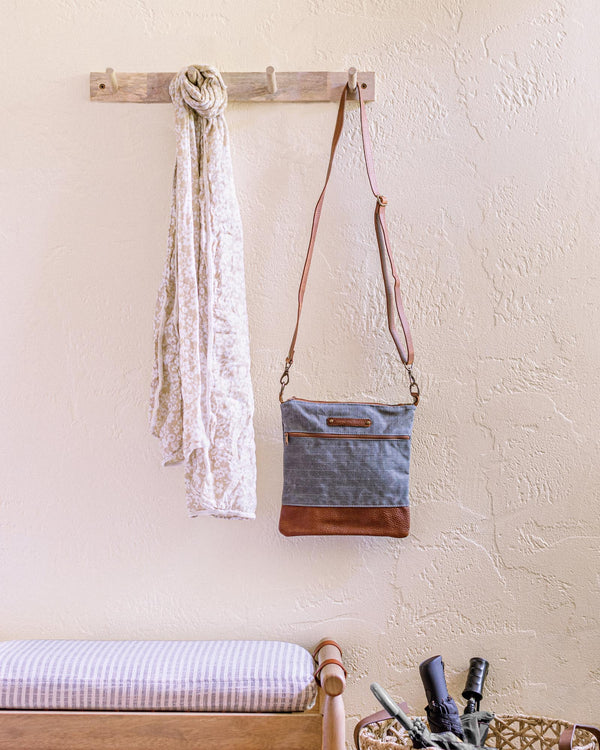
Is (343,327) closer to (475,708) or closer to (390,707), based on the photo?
(390,707)

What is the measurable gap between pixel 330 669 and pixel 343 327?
77 centimetres

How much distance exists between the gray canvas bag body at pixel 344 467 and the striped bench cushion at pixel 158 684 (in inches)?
12.2

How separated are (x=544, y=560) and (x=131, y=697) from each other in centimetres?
102

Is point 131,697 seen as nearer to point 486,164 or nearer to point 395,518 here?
point 395,518

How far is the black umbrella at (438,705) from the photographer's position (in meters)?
1.27

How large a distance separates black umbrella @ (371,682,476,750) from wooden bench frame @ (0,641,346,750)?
130 millimetres

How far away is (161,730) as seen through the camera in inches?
50.8

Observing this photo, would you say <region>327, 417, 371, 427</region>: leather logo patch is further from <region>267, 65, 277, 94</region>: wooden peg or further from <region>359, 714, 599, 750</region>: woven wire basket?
<region>267, 65, 277, 94</region>: wooden peg

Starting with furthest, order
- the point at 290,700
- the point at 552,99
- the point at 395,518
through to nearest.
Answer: the point at 552,99, the point at 395,518, the point at 290,700

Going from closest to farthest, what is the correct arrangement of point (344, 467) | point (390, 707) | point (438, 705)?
point (390, 707)
point (438, 705)
point (344, 467)

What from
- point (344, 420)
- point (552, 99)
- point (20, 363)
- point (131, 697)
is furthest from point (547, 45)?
point (131, 697)

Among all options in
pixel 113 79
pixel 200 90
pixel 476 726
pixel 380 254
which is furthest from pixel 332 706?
pixel 113 79

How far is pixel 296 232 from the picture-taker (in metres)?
1.51

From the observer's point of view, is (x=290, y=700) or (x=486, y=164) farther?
(x=486, y=164)
